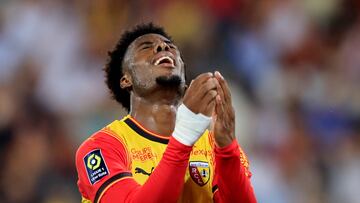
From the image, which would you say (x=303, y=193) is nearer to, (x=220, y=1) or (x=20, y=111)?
(x=220, y=1)

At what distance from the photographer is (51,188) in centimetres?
577

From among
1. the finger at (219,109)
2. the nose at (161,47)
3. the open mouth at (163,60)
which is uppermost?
the nose at (161,47)

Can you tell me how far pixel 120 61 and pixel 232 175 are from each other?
114cm

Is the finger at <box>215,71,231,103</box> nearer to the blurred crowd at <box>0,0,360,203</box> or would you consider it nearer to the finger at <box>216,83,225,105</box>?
the finger at <box>216,83,225,105</box>

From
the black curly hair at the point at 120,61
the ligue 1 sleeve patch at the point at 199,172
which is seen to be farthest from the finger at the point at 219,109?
the black curly hair at the point at 120,61

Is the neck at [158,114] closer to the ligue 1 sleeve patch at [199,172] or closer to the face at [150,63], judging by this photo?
the face at [150,63]

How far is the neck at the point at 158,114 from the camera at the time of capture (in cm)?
364

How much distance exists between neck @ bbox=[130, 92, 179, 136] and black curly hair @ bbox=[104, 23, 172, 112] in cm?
38

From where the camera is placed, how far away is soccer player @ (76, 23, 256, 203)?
3016 millimetres

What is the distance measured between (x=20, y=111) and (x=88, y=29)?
3.41 feet

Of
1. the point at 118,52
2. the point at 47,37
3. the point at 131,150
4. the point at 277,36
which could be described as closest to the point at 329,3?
the point at 277,36

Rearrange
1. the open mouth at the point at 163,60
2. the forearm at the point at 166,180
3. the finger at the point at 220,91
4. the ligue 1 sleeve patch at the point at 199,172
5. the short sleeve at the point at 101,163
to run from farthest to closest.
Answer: the open mouth at the point at 163,60
the ligue 1 sleeve patch at the point at 199,172
the short sleeve at the point at 101,163
the finger at the point at 220,91
the forearm at the point at 166,180

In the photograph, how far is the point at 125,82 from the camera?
3.89 metres

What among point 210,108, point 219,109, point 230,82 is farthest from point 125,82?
point 230,82
